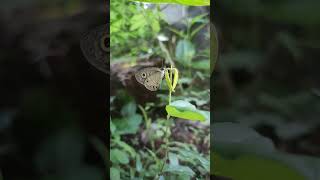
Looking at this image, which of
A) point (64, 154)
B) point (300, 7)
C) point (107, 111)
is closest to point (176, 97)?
point (107, 111)

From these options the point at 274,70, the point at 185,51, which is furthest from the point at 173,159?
the point at 274,70

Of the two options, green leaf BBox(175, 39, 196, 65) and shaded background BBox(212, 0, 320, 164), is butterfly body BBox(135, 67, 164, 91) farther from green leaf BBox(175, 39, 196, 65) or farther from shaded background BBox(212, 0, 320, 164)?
shaded background BBox(212, 0, 320, 164)

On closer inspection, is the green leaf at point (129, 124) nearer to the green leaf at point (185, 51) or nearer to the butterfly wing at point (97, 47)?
the green leaf at point (185, 51)

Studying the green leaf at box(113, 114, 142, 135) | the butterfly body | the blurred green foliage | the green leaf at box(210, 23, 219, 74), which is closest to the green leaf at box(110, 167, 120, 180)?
the green leaf at box(113, 114, 142, 135)

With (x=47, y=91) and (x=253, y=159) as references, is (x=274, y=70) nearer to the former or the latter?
(x=253, y=159)

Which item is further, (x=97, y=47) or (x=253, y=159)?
(x=97, y=47)

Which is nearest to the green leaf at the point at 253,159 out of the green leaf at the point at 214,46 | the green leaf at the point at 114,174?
the green leaf at the point at 214,46
